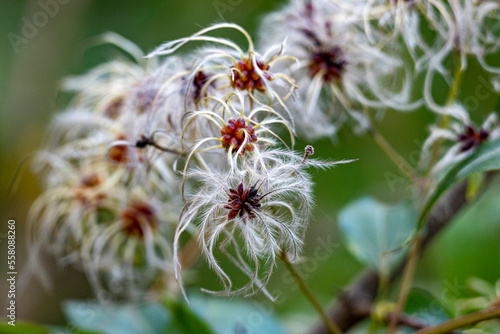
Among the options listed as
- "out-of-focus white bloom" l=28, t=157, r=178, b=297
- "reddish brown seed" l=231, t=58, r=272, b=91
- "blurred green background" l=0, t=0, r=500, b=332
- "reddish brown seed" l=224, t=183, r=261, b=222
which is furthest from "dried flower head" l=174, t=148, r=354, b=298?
"blurred green background" l=0, t=0, r=500, b=332

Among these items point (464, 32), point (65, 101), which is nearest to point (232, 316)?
point (464, 32)

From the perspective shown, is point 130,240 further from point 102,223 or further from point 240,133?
point 240,133

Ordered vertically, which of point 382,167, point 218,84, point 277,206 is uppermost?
point 218,84

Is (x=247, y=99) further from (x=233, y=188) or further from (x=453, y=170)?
(x=453, y=170)

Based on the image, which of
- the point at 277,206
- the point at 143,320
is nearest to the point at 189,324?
the point at 143,320

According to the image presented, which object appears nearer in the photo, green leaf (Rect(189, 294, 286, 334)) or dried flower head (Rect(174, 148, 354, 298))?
dried flower head (Rect(174, 148, 354, 298))

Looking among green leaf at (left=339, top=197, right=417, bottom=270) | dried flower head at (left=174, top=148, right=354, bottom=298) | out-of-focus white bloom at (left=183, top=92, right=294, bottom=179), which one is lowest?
green leaf at (left=339, top=197, right=417, bottom=270)

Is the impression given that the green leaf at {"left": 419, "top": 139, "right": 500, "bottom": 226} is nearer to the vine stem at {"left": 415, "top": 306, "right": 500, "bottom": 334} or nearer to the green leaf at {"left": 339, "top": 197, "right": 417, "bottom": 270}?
the vine stem at {"left": 415, "top": 306, "right": 500, "bottom": 334}
